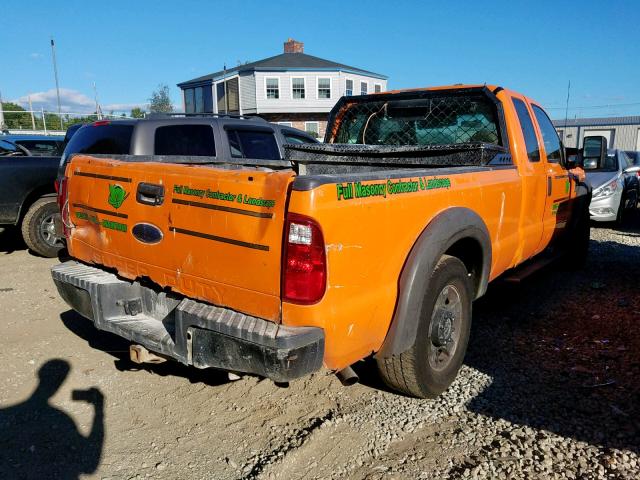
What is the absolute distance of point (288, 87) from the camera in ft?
115

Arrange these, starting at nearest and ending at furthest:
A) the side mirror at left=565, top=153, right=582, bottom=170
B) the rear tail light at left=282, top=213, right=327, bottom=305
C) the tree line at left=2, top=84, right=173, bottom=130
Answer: the rear tail light at left=282, top=213, right=327, bottom=305 < the side mirror at left=565, top=153, right=582, bottom=170 < the tree line at left=2, top=84, right=173, bottom=130

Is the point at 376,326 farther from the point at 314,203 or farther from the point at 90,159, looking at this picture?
the point at 90,159

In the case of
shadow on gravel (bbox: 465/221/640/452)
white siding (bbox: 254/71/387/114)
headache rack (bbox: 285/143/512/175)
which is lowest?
shadow on gravel (bbox: 465/221/640/452)

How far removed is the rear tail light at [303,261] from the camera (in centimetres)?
223

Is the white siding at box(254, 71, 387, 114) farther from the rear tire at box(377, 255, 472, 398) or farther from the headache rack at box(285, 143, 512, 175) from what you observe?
the rear tire at box(377, 255, 472, 398)

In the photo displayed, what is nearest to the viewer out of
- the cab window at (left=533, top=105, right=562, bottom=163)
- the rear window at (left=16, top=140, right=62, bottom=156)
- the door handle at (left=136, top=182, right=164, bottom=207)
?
the door handle at (left=136, top=182, right=164, bottom=207)

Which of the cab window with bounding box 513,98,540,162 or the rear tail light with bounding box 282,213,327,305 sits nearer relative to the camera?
the rear tail light with bounding box 282,213,327,305

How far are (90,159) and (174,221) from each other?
101cm

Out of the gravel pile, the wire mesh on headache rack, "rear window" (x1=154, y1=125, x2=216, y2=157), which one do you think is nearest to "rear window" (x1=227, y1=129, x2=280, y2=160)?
"rear window" (x1=154, y1=125, x2=216, y2=157)

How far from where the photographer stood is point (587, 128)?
127 feet

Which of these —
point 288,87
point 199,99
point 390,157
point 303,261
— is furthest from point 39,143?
point 199,99

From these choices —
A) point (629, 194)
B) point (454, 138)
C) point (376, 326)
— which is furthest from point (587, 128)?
point (376, 326)

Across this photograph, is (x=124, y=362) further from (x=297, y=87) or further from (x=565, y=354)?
(x=297, y=87)

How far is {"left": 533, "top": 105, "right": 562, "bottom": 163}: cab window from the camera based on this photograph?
15.9 feet
